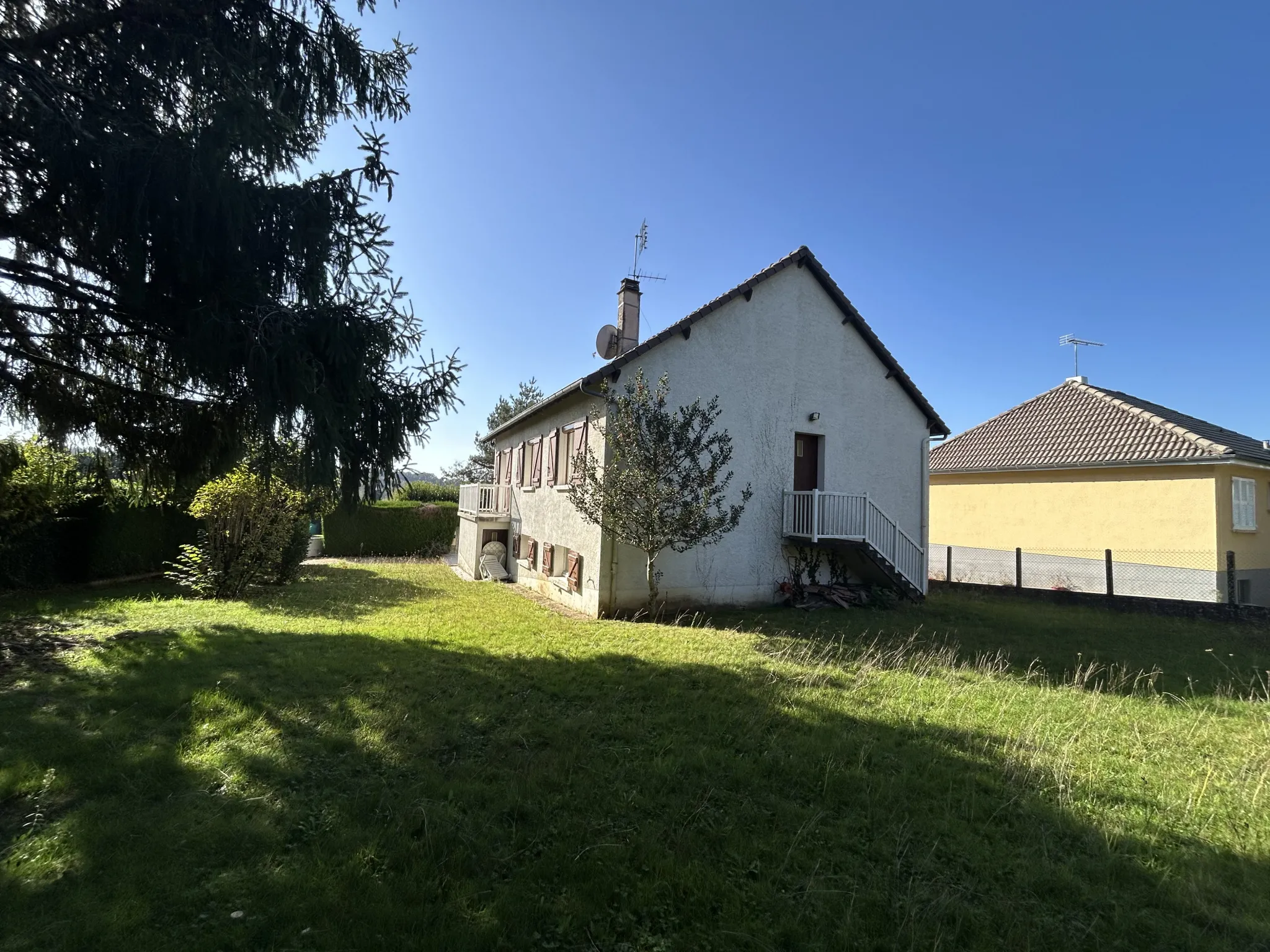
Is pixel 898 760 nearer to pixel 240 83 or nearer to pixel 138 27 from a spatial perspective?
pixel 240 83

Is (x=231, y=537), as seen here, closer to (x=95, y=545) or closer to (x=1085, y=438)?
(x=95, y=545)

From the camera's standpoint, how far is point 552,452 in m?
14.2

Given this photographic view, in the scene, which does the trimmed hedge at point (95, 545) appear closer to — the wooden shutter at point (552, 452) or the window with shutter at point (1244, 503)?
the wooden shutter at point (552, 452)

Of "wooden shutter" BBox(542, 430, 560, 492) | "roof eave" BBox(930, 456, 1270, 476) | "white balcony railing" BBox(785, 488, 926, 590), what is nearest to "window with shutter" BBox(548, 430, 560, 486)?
"wooden shutter" BBox(542, 430, 560, 492)

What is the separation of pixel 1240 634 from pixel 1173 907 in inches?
433

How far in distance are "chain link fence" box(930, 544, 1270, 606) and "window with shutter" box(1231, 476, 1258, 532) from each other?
1094mm

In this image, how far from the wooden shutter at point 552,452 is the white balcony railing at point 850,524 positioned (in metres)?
5.21

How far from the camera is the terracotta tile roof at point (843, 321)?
1103 cm

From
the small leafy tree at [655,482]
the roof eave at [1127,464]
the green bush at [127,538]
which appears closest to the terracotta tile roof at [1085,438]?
the roof eave at [1127,464]

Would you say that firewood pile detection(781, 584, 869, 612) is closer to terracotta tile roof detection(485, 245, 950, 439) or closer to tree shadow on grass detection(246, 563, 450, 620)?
terracotta tile roof detection(485, 245, 950, 439)

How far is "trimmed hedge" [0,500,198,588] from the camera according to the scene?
11547mm

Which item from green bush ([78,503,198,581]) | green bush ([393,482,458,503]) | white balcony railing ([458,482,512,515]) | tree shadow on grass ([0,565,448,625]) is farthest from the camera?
green bush ([393,482,458,503])

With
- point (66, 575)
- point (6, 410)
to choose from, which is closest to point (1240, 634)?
point (6, 410)

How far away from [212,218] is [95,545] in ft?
37.4
